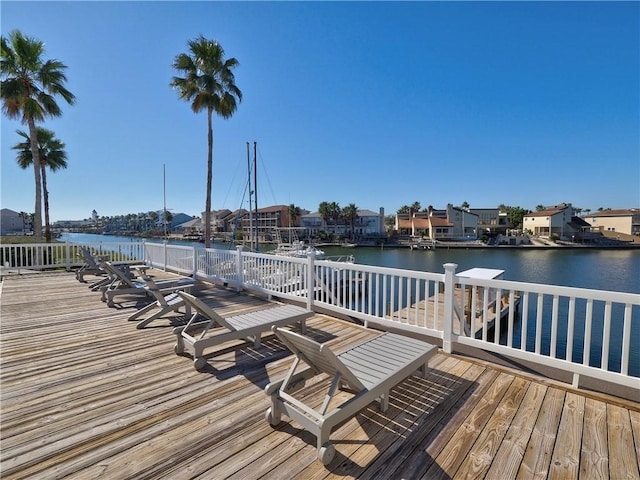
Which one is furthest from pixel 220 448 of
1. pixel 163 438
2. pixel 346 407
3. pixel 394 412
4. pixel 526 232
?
pixel 526 232

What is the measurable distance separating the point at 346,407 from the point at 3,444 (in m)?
2.29

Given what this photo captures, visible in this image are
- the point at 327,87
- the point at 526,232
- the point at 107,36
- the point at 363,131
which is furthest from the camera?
the point at 526,232

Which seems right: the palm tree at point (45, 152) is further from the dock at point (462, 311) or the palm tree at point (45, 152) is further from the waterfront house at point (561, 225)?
the waterfront house at point (561, 225)

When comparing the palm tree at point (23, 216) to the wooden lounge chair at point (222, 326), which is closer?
the wooden lounge chair at point (222, 326)

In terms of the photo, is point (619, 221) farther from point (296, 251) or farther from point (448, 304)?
point (448, 304)

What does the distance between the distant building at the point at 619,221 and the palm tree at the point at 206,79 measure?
73.5 meters

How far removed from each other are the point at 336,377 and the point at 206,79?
1498 cm

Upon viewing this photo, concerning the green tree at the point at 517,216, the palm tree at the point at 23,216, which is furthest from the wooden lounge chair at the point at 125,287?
the green tree at the point at 517,216

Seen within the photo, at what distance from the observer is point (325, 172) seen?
40.8 metres

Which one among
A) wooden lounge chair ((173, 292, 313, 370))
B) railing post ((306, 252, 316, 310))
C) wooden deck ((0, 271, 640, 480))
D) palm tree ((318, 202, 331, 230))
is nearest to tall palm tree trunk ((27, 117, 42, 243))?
wooden deck ((0, 271, 640, 480))

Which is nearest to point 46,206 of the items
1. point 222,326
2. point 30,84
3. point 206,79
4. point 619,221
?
point 30,84

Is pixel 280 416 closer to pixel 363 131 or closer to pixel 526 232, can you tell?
pixel 363 131

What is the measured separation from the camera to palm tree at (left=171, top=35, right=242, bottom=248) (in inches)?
512

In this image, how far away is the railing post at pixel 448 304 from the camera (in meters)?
3.32
